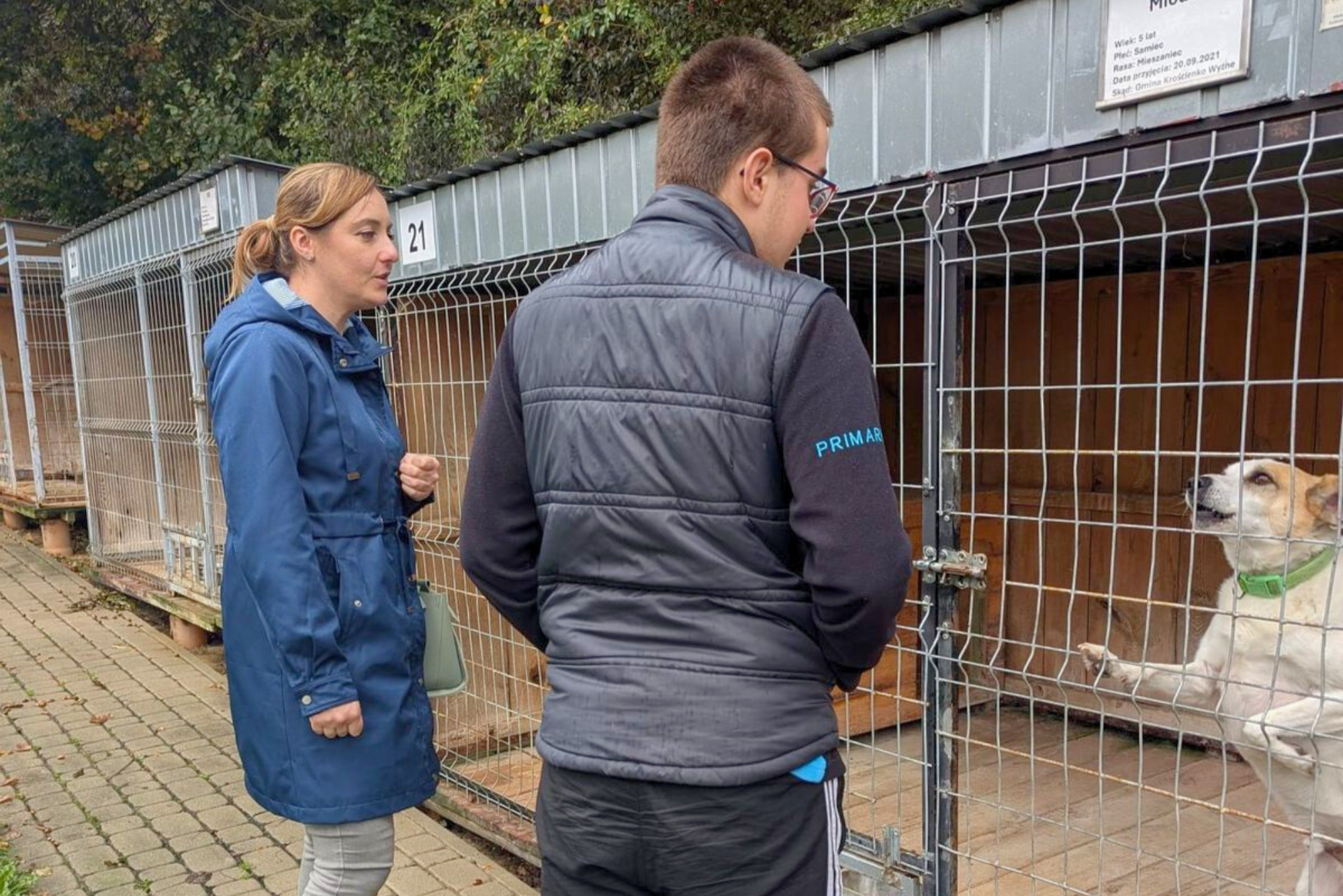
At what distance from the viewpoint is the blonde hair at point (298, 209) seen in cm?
229

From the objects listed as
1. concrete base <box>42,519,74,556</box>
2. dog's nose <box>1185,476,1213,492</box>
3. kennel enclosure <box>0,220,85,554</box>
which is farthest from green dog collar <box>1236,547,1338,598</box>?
concrete base <box>42,519,74,556</box>

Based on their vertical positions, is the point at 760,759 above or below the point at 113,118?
below

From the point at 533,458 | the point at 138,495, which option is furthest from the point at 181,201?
the point at 533,458

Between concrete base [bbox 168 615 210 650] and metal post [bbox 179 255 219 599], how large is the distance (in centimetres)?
105

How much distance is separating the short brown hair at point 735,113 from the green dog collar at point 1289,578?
1655mm

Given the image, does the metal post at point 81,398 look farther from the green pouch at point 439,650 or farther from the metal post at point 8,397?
the green pouch at point 439,650

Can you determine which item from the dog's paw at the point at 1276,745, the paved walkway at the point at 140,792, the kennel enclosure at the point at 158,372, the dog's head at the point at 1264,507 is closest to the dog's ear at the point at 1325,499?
the dog's head at the point at 1264,507

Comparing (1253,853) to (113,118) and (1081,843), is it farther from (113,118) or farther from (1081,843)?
(113,118)

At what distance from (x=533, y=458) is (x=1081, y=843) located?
3.11 metres

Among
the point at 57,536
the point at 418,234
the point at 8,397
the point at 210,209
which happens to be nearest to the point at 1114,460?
→ the point at 418,234

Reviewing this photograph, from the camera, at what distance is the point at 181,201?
556 cm

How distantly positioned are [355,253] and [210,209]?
134 inches

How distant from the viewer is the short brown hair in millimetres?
1450

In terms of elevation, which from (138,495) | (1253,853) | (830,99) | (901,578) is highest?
(830,99)
